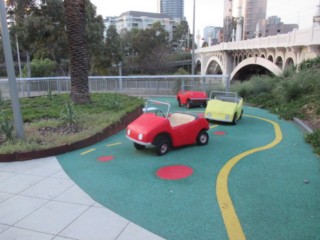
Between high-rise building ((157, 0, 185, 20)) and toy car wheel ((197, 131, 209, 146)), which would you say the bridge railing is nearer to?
toy car wheel ((197, 131, 209, 146))

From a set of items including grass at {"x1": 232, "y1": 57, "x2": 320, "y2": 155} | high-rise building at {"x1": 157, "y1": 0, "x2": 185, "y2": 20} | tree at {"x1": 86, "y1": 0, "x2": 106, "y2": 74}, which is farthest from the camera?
high-rise building at {"x1": 157, "y1": 0, "x2": 185, "y2": 20}

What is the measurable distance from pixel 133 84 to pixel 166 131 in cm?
1116

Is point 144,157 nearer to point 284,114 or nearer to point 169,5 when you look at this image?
point 284,114

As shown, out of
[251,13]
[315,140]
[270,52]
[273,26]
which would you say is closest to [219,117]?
[315,140]

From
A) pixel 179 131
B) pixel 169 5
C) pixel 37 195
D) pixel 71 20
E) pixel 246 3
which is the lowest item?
pixel 37 195

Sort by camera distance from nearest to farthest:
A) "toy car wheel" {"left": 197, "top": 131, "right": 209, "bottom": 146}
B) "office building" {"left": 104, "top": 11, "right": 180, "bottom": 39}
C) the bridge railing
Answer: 1. "toy car wheel" {"left": 197, "top": 131, "right": 209, "bottom": 146}
2. the bridge railing
3. "office building" {"left": 104, "top": 11, "right": 180, "bottom": 39}

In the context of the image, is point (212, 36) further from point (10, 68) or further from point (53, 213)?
point (53, 213)

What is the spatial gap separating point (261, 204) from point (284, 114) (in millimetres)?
7137

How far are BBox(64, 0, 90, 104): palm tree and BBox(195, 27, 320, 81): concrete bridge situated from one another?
507 inches

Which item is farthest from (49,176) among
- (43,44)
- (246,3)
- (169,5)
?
(169,5)

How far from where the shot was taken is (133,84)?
16766mm

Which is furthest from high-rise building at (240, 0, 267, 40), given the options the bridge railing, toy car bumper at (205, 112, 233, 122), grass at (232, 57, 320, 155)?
toy car bumper at (205, 112, 233, 122)

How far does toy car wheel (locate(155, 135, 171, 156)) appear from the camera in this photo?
19.5ft

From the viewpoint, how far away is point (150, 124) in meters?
5.93
